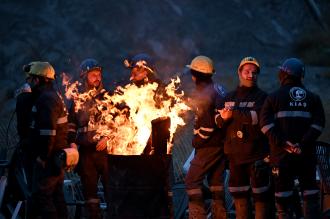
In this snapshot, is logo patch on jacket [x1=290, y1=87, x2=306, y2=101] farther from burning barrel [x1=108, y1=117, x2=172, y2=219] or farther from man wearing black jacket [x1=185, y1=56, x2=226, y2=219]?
burning barrel [x1=108, y1=117, x2=172, y2=219]

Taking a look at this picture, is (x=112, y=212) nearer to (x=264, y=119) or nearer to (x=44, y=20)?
(x=264, y=119)

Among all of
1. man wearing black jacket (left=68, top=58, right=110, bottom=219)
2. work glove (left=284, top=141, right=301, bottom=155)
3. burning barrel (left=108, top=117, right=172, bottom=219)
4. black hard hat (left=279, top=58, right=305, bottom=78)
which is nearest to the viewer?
burning barrel (left=108, top=117, right=172, bottom=219)

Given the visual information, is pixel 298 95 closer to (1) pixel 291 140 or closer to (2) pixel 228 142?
(1) pixel 291 140

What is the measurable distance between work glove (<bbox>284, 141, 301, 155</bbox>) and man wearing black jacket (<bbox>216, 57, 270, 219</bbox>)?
0.41m

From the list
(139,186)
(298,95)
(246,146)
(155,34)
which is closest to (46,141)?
(139,186)

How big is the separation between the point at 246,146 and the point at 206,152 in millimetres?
730

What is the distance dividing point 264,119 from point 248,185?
3.14 feet

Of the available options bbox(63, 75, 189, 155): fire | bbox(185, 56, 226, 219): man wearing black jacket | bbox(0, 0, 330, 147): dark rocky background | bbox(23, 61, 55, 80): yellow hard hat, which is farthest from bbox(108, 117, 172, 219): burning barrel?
bbox(0, 0, 330, 147): dark rocky background

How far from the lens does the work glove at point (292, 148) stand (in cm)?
894

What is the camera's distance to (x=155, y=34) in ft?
105

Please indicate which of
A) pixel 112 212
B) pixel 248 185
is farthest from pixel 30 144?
pixel 248 185

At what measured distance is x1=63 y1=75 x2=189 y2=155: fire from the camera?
32.8 feet

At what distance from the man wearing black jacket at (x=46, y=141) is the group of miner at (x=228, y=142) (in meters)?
0.01

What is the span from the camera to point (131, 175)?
8719mm
